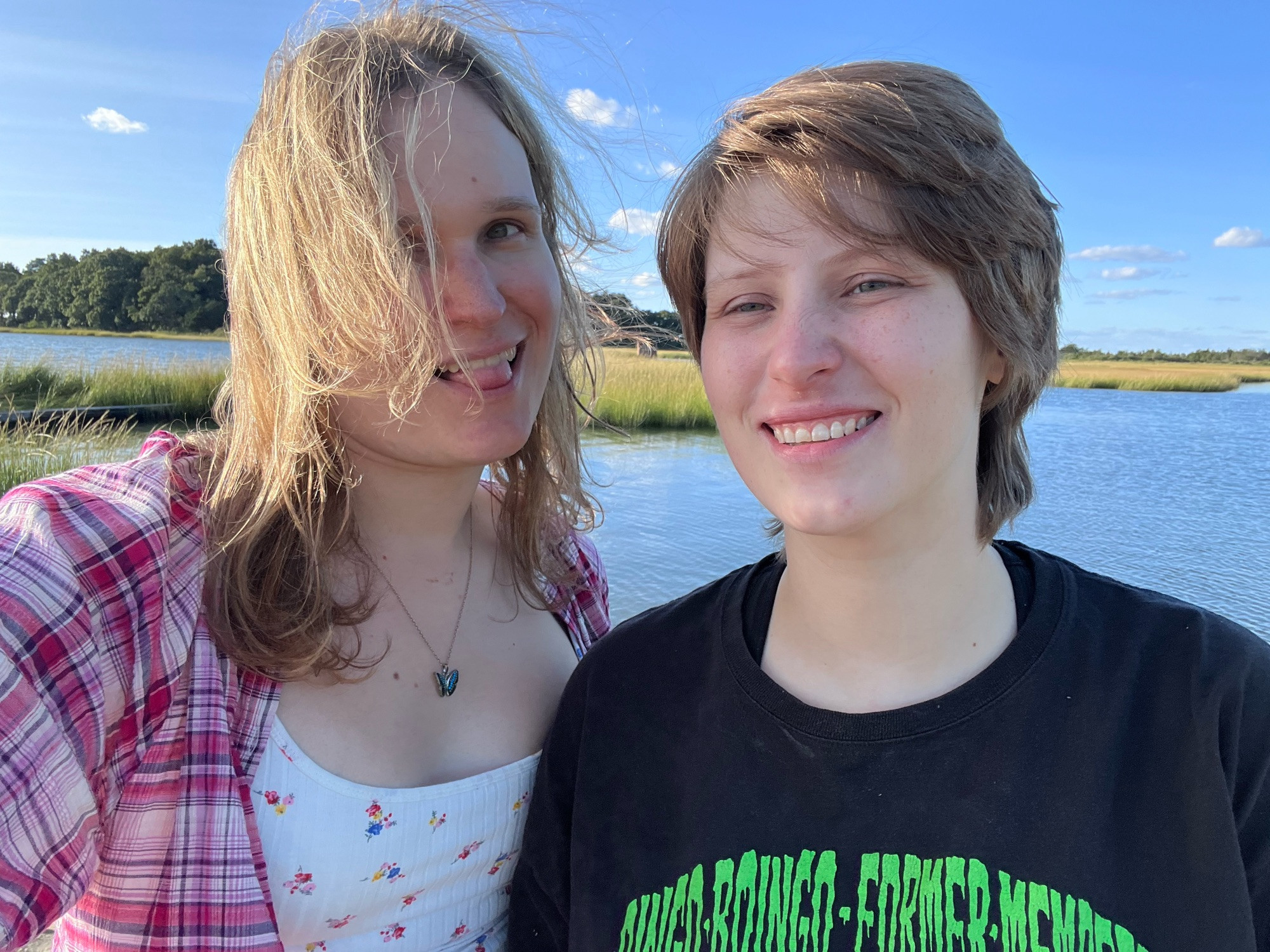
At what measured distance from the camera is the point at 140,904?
4.01 ft

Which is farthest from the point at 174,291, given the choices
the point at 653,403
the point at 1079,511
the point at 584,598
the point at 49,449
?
the point at 584,598

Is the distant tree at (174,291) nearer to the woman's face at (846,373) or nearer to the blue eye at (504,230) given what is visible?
the blue eye at (504,230)

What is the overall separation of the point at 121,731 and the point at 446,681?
1.93ft

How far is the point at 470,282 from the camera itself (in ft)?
4.87

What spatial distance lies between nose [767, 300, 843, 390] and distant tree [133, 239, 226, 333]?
34990mm

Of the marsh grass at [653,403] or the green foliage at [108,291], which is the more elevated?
the green foliage at [108,291]

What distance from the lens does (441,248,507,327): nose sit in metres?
1.48

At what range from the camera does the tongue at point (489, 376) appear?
1.55m

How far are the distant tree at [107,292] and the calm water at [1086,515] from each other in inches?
1336

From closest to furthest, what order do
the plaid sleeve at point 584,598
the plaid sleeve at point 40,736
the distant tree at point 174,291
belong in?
the plaid sleeve at point 40,736 < the plaid sleeve at point 584,598 < the distant tree at point 174,291

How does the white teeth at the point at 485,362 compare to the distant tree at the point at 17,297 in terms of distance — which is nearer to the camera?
the white teeth at the point at 485,362

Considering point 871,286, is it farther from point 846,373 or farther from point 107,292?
point 107,292

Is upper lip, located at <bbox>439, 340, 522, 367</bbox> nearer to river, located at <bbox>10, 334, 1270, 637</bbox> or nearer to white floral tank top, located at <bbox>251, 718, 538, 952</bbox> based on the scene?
white floral tank top, located at <bbox>251, 718, 538, 952</bbox>

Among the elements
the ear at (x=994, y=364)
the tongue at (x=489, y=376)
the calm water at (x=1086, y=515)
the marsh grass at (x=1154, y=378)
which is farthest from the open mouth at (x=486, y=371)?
the marsh grass at (x=1154, y=378)
